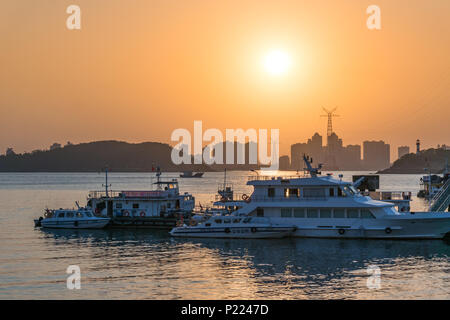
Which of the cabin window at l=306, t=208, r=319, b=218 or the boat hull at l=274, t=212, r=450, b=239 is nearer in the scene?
the boat hull at l=274, t=212, r=450, b=239

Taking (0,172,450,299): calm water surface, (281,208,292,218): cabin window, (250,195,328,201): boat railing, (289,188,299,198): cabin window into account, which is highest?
(289,188,299,198): cabin window

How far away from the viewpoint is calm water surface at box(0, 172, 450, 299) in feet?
90.1

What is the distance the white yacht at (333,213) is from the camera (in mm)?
44062

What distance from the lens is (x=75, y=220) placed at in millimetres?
57094

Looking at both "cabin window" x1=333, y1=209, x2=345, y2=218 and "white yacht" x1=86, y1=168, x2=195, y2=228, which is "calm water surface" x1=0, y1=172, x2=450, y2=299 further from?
"white yacht" x1=86, y1=168, x2=195, y2=228

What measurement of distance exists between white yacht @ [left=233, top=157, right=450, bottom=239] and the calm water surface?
1053 millimetres

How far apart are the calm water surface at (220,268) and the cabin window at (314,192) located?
3.91 metres

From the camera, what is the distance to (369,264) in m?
34.8

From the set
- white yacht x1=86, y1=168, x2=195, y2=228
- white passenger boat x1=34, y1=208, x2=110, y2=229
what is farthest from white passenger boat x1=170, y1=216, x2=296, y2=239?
white passenger boat x1=34, y1=208, x2=110, y2=229

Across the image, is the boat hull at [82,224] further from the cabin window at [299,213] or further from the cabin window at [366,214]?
the cabin window at [366,214]

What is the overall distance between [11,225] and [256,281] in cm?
4440

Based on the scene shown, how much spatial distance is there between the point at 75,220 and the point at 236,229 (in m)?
19.9
